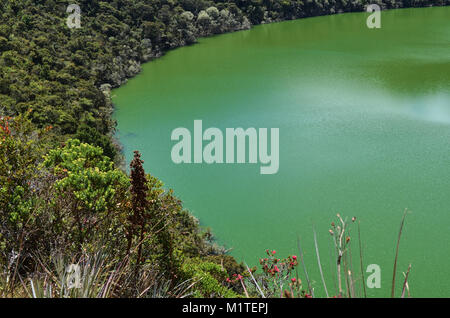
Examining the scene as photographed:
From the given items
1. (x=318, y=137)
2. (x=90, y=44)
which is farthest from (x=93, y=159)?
(x=90, y=44)

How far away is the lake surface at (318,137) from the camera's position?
12.9 m

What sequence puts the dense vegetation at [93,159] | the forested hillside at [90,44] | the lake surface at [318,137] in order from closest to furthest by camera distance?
the dense vegetation at [93,159] → the lake surface at [318,137] → the forested hillside at [90,44]

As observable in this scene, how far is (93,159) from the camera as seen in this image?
7.38 meters

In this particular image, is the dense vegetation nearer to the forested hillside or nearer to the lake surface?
the forested hillside

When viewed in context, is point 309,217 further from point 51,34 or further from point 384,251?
point 51,34

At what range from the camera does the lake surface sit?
42.3 ft

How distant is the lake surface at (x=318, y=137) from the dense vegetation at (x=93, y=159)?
6.94 ft

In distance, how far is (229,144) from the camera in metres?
19.4

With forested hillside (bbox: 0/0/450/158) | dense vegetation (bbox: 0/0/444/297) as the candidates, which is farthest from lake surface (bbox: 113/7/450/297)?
dense vegetation (bbox: 0/0/444/297)

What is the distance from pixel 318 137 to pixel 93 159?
555 inches

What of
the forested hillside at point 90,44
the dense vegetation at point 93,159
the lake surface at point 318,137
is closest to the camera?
the dense vegetation at point 93,159

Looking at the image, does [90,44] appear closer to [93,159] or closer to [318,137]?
[318,137]

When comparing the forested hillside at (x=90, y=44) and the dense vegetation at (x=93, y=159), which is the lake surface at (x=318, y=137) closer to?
the forested hillside at (x=90, y=44)

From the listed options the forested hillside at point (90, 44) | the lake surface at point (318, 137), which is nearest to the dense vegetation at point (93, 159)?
the forested hillside at point (90, 44)
